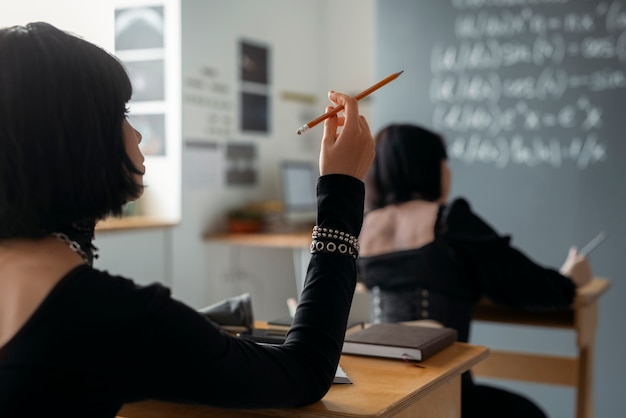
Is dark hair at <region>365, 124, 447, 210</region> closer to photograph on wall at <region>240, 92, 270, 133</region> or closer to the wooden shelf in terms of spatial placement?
the wooden shelf

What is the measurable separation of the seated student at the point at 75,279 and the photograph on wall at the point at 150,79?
10.5 ft

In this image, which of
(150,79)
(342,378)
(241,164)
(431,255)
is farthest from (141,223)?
(342,378)

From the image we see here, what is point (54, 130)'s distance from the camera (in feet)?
2.99

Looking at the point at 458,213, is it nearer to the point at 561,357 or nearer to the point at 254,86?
the point at 561,357

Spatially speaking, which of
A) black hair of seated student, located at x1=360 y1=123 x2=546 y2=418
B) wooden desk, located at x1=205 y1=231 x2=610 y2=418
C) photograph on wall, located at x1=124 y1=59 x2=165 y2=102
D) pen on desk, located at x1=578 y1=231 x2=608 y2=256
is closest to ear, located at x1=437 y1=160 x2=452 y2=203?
black hair of seated student, located at x1=360 y1=123 x2=546 y2=418

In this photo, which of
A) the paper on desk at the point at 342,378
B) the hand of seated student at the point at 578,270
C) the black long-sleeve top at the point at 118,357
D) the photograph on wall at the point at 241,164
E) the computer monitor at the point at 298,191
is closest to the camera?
the black long-sleeve top at the point at 118,357

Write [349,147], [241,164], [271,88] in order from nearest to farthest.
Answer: [349,147] < [241,164] < [271,88]

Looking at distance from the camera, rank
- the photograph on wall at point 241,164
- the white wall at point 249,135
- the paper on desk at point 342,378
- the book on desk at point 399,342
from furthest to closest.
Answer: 1. the photograph on wall at point 241,164
2. the white wall at point 249,135
3. the book on desk at point 399,342
4. the paper on desk at point 342,378

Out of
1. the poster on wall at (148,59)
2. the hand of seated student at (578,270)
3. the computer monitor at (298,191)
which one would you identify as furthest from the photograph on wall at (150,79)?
the hand of seated student at (578,270)

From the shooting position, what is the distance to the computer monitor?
4656 millimetres

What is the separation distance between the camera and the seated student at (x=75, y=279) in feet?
2.93

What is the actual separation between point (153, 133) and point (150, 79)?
10.5 inches

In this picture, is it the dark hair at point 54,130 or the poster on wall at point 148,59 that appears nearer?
the dark hair at point 54,130

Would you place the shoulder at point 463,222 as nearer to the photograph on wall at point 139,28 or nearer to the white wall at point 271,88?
the white wall at point 271,88
